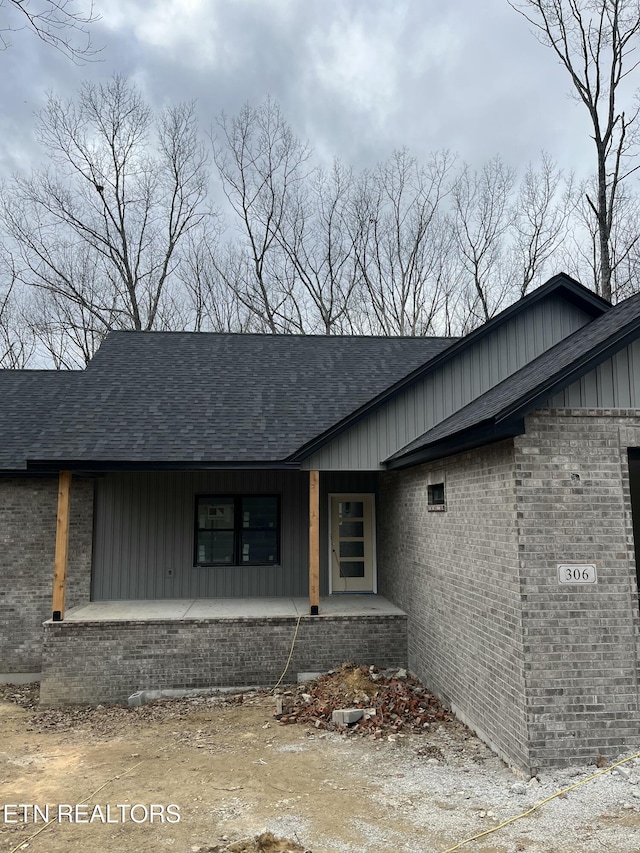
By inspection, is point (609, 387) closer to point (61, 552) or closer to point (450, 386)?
point (450, 386)

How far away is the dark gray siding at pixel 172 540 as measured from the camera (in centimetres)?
1051

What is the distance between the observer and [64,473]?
9133 millimetres

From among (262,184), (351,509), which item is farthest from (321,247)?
(351,509)

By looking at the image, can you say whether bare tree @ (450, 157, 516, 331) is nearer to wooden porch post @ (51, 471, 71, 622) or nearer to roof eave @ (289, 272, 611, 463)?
roof eave @ (289, 272, 611, 463)

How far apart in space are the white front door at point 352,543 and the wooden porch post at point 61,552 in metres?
4.68

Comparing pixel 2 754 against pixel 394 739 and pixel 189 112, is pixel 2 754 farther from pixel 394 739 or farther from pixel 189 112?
pixel 189 112

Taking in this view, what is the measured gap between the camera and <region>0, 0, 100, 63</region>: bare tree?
3.91 m

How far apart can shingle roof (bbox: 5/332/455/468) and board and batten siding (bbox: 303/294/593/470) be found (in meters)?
1.25

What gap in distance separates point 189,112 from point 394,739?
1014 inches

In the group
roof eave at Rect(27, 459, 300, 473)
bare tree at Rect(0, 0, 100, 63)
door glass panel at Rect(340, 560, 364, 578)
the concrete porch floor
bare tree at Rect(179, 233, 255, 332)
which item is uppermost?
bare tree at Rect(179, 233, 255, 332)

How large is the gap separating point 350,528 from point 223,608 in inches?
117

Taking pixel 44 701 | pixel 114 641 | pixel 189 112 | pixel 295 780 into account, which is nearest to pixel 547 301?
pixel 295 780

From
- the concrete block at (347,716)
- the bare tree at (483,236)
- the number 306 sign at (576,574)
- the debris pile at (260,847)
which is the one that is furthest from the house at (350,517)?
the bare tree at (483,236)

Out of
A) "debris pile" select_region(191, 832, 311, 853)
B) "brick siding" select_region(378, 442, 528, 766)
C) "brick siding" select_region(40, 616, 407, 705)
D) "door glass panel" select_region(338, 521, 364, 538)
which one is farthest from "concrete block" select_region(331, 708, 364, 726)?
"door glass panel" select_region(338, 521, 364, 538)
